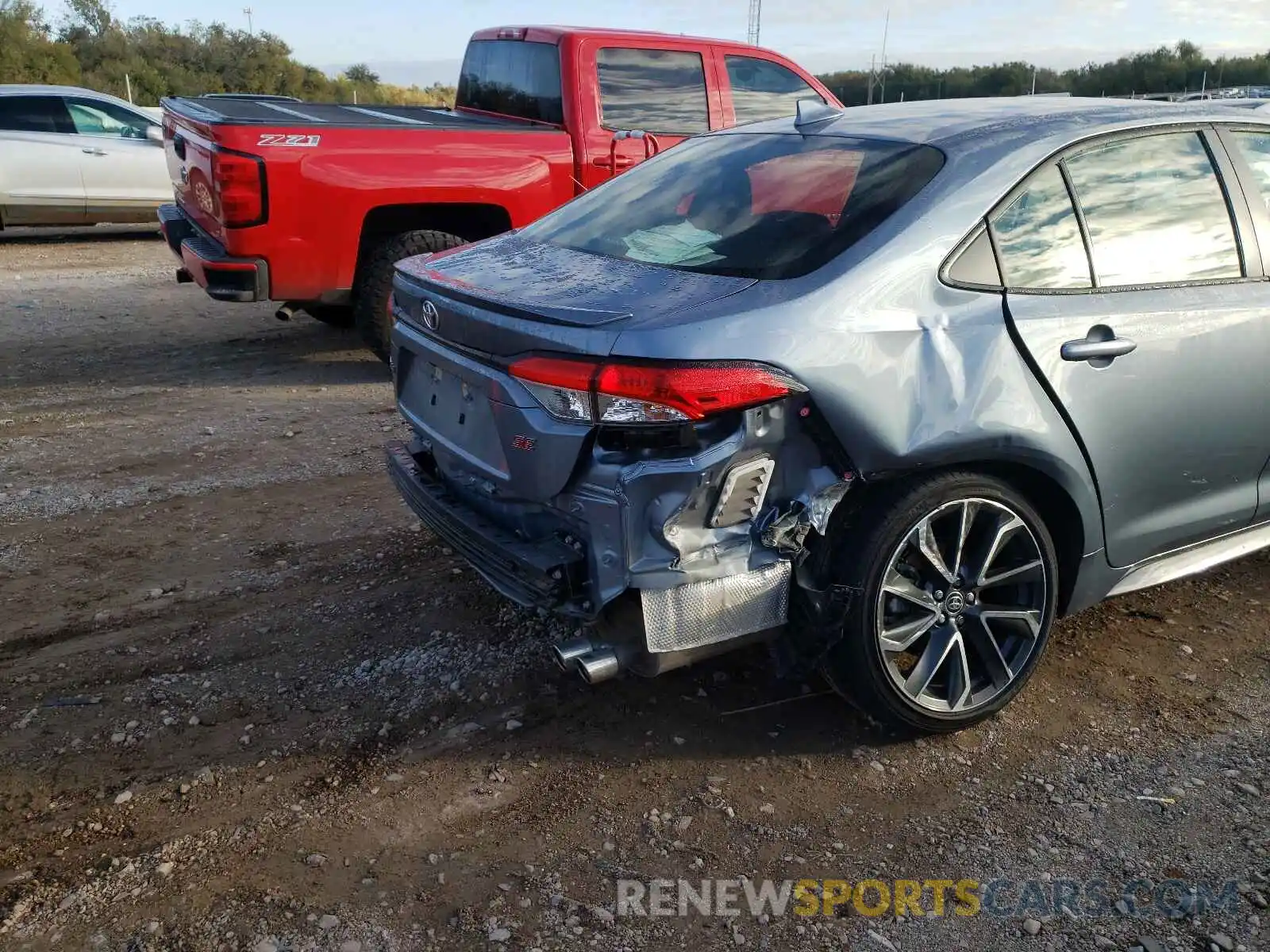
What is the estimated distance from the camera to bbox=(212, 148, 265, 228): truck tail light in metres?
5.90

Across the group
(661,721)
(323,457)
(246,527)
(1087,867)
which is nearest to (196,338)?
(323,457)

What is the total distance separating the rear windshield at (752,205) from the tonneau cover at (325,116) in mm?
3099

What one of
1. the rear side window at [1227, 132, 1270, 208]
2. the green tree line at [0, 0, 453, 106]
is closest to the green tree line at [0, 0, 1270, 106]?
the green tree line at [0, 0, 453, 106]

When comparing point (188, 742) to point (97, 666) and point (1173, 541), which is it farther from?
point (1173, 541)

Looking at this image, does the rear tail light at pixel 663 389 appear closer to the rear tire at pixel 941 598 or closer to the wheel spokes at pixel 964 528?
the rear tire at pixel 941 598

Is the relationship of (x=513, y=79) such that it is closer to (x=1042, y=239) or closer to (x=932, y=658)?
(x=1042, y=239)

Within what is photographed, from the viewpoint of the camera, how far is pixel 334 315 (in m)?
8.28

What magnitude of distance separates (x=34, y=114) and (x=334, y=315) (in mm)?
5995

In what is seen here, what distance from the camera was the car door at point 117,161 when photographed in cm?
1176

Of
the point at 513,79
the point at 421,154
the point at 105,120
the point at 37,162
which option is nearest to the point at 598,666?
the point at 421,154

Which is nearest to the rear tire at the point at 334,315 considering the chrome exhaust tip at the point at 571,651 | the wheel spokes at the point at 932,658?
the chrome exhaust tip at the point at 571,651

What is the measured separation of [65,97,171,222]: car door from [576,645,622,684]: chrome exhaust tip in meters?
11.0

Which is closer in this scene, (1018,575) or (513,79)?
(1018,575)

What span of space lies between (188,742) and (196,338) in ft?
19.1
